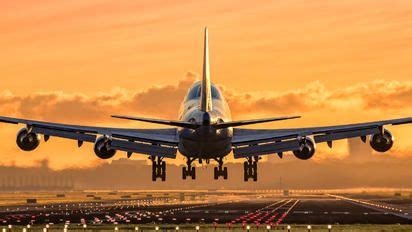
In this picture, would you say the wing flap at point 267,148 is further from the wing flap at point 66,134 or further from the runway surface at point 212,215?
the wing flap at point 66,134

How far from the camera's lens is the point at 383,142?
7062 centimetres

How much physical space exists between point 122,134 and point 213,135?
9005 mm

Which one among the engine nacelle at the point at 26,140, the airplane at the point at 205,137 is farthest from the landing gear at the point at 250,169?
the engine nacelle at the point at 26,140

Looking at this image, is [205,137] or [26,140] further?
[26,140]

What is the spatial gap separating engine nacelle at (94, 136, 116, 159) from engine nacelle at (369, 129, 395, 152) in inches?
923

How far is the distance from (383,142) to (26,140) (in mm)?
31523

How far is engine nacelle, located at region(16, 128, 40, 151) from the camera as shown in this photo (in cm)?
6838

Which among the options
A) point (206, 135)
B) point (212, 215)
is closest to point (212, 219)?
point (212, 215)

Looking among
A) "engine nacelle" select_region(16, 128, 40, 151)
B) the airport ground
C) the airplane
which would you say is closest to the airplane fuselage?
the airplane

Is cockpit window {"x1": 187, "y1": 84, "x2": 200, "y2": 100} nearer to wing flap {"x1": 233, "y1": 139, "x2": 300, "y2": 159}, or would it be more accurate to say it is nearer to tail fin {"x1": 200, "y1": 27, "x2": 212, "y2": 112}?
tail fin {"x1": 200, "y1": 27, "x2": 212, "y2": 112}

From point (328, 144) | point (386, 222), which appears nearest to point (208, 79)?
point (328, 144)

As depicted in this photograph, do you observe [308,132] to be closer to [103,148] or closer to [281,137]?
[281,137]

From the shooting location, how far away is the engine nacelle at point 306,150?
7000 centimetres

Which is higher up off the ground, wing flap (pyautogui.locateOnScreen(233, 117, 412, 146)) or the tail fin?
the tail fin
